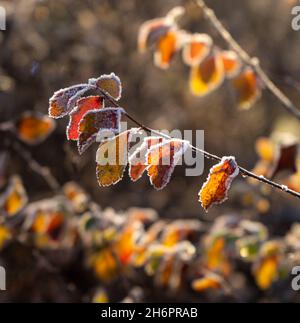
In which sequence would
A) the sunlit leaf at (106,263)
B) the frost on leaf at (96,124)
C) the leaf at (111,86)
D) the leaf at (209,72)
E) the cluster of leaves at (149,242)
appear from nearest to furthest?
the frost on leaf at (96,124)
the leaf at (111,86)
the cluster of leaves at (149,242)
the leaf at (209,72)
the sunlit leaf at (106,263)

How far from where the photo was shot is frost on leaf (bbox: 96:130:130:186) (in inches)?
43.4

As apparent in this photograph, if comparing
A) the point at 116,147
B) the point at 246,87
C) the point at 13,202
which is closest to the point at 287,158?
the point at 246,87

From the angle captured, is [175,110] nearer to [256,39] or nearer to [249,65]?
[256,39]

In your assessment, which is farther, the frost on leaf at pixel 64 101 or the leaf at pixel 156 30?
the leaf at pixel 156 30

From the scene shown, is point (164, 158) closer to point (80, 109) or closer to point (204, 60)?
point (80, 109)

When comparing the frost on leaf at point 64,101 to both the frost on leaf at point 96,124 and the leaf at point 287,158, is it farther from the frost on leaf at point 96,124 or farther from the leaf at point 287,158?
the leaf at point 287,158

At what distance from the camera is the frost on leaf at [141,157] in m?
1.15

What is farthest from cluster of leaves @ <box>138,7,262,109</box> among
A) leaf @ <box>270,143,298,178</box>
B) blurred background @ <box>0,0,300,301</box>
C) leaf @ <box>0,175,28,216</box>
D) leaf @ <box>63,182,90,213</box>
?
leaf @ <box>0,175,28,216</box>

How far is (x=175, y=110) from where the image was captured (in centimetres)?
416

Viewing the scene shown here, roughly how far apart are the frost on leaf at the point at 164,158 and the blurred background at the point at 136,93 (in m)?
1.23

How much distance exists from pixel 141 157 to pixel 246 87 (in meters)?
1.09

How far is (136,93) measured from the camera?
4.07m

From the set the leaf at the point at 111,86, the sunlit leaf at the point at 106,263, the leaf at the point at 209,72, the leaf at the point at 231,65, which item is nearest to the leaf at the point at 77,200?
the sunlit leaf at the point at 106,263
